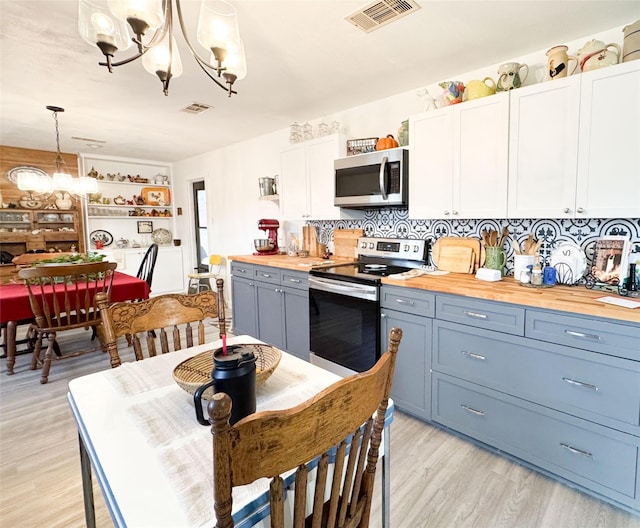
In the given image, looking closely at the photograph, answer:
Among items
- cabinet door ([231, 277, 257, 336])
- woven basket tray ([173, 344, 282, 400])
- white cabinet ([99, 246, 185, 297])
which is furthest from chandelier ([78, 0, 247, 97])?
white cabinet ([99, 246, 185, 297])

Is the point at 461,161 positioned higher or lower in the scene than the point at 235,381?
higher

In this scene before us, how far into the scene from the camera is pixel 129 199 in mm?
6238

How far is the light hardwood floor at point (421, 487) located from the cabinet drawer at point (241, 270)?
190cm

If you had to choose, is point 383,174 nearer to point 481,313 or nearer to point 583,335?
point 481,313

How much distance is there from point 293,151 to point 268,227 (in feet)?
3.07

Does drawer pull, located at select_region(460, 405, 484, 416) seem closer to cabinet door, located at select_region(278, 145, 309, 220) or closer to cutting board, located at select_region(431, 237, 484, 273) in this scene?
cutting board, located at select_region(431, 237, 484, 273)

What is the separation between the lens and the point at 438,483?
177 centimetres

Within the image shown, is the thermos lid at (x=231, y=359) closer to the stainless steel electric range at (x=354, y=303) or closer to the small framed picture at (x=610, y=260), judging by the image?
the stainless steel electric range at (x=354, y=303)

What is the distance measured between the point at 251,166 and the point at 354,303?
9.54 feet

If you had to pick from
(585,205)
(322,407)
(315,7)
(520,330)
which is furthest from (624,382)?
(315,7)

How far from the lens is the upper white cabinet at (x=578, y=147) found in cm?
174

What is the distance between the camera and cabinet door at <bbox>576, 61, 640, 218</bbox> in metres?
1.72

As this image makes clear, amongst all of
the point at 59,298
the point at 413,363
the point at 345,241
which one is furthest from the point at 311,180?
the point at 59,298

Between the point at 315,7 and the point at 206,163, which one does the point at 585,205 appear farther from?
the point at 206,163
